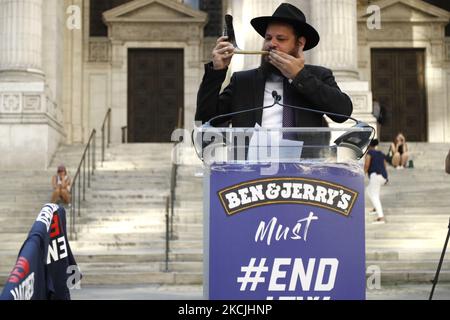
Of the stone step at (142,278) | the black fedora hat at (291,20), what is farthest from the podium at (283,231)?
the stone step at (142,278)

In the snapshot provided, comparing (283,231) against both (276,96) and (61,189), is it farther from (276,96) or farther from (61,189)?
(61,189)

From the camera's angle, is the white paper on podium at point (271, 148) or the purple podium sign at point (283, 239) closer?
the purple podium sign at point (283, 239)

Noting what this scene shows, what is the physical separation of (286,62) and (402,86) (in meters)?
26.7

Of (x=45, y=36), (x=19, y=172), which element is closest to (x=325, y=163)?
(x=19, y=172)

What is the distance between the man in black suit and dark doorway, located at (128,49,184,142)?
2485cm

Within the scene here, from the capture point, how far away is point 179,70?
2936cm

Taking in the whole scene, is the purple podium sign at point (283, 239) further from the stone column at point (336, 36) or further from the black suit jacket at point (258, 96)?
the stone column at point (336, 36)

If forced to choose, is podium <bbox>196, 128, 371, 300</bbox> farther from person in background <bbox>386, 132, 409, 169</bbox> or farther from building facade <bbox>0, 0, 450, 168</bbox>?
building facade <bbox>0, 0, 450, 168</bbox>

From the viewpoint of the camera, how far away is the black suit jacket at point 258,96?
390cm

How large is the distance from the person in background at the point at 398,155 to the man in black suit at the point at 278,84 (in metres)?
17.1

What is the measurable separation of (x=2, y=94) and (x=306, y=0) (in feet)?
28.6

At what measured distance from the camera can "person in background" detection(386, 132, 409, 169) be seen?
21.0 meters

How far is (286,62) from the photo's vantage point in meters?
3.80

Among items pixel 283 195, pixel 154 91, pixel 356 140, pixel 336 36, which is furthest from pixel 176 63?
pixel 283 195
